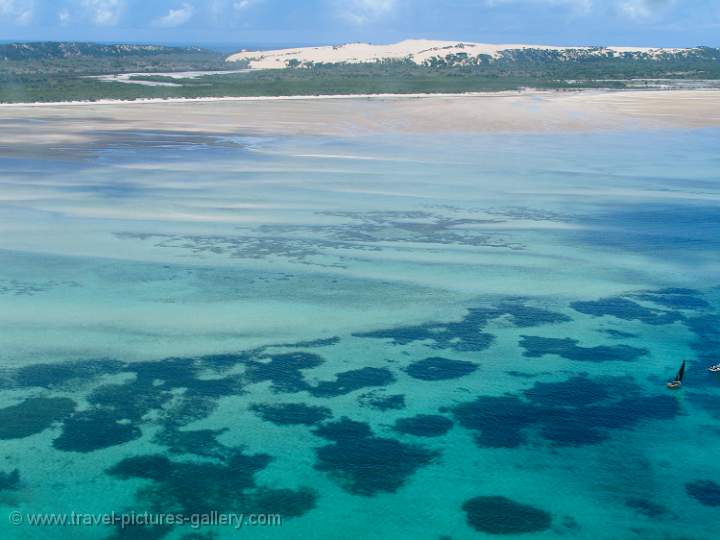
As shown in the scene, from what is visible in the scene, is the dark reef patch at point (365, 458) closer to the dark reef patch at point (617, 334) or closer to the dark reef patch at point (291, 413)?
the dark reef patch at point (291, 413)

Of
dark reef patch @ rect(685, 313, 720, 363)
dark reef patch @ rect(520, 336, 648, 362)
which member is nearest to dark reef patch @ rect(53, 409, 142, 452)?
dark reef patch @ rect(520, 336, 648, 362)

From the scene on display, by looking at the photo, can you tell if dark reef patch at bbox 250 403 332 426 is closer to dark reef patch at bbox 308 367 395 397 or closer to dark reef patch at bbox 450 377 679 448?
dark reef patch at bbox 308 367 395 397

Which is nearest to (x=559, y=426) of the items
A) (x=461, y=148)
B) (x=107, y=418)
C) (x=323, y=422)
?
(x=323, y=422)

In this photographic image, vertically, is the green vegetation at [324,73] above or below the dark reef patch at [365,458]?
above

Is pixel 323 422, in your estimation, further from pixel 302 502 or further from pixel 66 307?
pixel 66 307

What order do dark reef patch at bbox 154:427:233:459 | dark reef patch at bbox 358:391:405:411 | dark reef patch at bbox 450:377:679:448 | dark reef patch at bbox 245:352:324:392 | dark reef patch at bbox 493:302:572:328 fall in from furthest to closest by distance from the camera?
dark reef patch at bbox 493:302:572:328 → dark reef patch at bbox 245:352:324:392 → dark reef patch at bbox 358:391:405:411 → dark reef patch at bbox 450:377:679:448 → dark reef patch at bbox 154:427:233:459

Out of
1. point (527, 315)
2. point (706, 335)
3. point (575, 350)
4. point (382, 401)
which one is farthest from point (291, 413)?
point (706, 335)

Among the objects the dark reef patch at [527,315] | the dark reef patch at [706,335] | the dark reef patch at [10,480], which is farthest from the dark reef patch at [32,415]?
the dark reef patch at [706,335]
